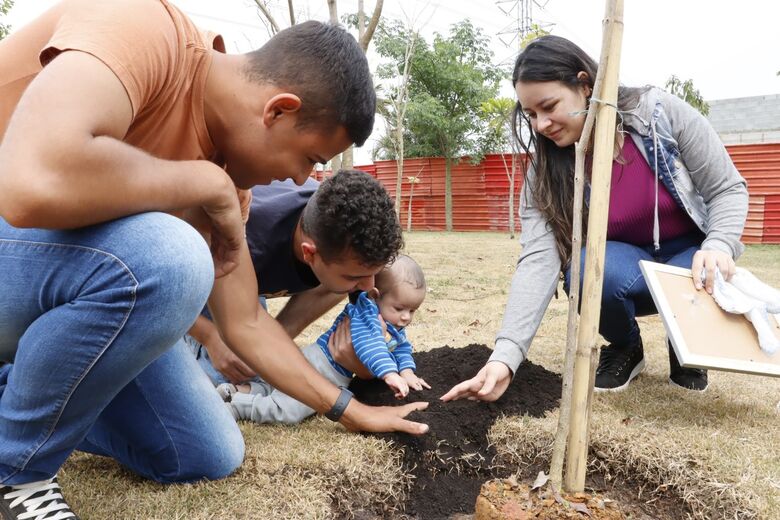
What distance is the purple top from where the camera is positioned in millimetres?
2736

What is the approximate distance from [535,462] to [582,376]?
83cm

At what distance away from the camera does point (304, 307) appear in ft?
9.53

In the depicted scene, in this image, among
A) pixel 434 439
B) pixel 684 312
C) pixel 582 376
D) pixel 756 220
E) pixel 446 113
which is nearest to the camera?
pixel 582 376

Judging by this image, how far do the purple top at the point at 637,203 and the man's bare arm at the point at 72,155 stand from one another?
6.83ft

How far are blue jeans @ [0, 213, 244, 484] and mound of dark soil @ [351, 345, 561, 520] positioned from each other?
108 centimetres

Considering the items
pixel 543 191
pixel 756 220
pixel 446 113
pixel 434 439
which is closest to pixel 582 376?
pixel 434 439

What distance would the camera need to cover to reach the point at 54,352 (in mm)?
1363

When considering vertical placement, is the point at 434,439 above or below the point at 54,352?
below

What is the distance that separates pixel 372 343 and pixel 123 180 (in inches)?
51.0

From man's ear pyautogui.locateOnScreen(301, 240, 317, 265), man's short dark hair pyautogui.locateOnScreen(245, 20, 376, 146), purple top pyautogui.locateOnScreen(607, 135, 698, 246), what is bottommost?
man's ear pyautogui.locateOnScreen(301, 240, 317, 265)

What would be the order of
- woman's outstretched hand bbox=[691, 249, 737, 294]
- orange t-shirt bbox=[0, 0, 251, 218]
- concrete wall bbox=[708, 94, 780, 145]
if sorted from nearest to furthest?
orange t-shirt bbox=[0, 0, 251, 218] → woman's outstretched hand bbox=[691, 249, 737, 294] → concrete wall bbox=[708, 94, 780, 145]

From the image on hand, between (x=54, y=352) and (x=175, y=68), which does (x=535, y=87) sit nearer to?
(x=175, y=68)

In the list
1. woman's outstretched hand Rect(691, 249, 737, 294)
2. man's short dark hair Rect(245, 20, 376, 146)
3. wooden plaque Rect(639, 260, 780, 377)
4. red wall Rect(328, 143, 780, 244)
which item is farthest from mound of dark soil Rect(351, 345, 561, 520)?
red wall Rect(328, 143, 780, 244)

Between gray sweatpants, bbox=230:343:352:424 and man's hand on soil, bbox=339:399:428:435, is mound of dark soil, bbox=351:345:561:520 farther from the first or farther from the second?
gray sweatpants, bbox=230:343:352:424
